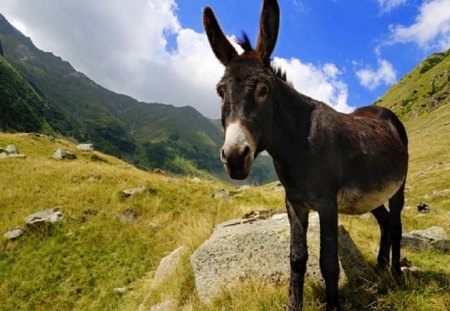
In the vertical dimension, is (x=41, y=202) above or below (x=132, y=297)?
above

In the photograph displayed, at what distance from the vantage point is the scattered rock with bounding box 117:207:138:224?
18.1 m

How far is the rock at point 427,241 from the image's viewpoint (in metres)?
10.9

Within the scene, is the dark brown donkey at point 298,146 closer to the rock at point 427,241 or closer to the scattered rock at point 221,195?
the rock at point 427,241

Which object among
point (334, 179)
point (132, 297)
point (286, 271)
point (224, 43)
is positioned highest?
point (224, 43)

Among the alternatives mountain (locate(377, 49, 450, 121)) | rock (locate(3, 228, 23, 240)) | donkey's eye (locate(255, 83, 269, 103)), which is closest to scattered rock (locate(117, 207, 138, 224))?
rock (locate(3, 228, 23, 240))

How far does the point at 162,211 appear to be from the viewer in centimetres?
1881

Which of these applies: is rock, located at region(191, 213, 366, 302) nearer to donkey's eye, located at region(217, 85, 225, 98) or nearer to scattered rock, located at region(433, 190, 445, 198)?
donkey's eye, located at region(217, 85, 225, 98)

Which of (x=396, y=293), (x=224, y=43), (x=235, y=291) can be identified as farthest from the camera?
(x=235, y=291)

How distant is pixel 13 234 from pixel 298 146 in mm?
15808

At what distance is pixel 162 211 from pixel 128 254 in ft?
12.2

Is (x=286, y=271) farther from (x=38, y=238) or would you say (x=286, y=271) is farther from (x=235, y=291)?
(x=38, y=238)

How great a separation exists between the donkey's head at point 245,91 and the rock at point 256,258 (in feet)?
12.6

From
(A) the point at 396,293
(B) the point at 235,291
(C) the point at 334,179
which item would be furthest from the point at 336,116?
(B) the point at 235,291

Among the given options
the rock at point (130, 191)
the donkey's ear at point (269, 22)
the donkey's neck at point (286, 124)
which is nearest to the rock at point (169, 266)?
the donkey's neck at point (286, 124)
